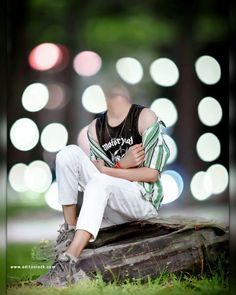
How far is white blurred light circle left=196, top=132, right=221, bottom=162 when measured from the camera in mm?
5598

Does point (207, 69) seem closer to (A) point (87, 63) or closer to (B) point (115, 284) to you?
(A) point (87, 63)

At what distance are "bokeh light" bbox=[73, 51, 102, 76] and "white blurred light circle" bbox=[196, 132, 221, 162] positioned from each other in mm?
926

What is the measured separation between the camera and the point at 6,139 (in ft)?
18.5

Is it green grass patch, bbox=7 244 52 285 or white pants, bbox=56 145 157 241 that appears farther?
green grass patch, bbox=7 244 52 285

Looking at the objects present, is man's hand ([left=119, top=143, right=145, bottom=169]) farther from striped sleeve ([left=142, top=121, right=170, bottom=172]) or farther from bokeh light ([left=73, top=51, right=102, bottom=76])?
bokeh light ([left=73, top=51, right=102, bottom=76])

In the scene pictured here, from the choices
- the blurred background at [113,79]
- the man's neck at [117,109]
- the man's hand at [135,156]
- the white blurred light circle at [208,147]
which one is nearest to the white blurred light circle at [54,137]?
the blurred background at [113,79]

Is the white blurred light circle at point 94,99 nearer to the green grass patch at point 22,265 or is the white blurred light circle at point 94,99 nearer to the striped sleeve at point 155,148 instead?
the striped sleeve at point 155,148

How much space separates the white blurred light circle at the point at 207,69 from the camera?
5598 millimetres

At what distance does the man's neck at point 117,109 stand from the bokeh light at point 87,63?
0.26 m

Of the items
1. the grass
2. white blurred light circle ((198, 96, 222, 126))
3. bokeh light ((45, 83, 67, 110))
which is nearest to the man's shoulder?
white blurred light circle ((198, 96, 222, 126))

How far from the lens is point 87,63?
557cm

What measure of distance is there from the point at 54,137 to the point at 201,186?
1137 mm

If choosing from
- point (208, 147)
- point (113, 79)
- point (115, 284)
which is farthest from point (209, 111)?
point (115, 284)

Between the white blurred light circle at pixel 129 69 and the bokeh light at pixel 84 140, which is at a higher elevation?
the white blurred light circle at pixel 129 69
